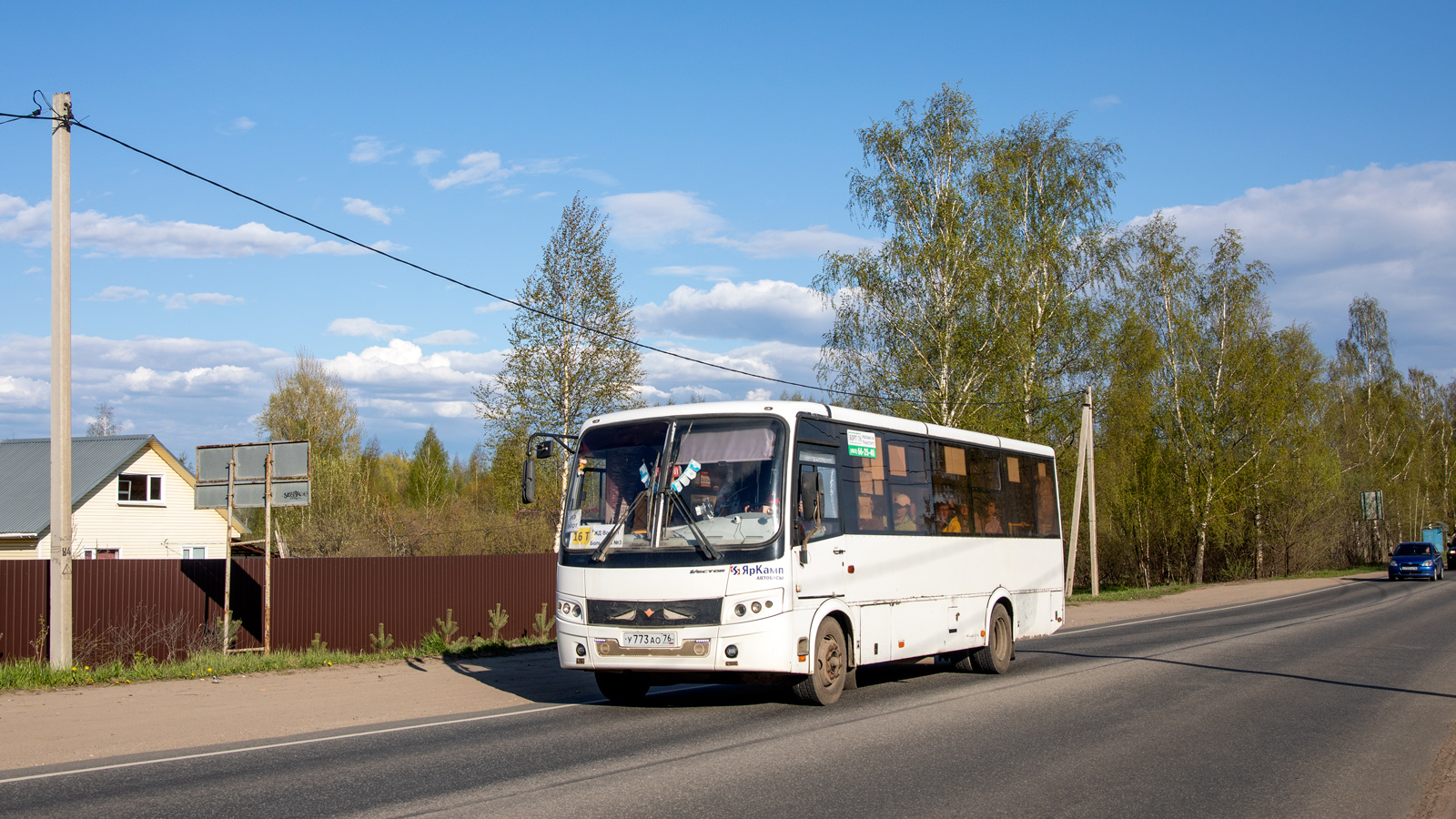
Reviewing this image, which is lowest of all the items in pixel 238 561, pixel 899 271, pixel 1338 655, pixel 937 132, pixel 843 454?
pixel 1338 655

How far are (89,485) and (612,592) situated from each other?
34295 mm

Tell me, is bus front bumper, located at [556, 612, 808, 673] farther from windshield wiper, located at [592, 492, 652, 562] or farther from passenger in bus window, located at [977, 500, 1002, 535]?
passenger in bus window, located at [977, 500, 1002, 535]

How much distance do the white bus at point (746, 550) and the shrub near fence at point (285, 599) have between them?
342 inches

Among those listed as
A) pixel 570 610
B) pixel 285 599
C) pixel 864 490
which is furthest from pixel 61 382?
pixel 864 490

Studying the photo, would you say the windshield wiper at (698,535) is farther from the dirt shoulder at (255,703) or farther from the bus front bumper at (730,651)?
the dirt shoulder at (255,703)

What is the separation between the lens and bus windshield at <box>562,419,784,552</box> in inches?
416

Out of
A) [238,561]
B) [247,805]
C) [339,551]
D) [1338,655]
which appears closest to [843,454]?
[247,805]

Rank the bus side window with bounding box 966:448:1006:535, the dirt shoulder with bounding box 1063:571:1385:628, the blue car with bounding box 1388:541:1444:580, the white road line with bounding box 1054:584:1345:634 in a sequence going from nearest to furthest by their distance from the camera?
the bus side window with bounding box 966:448:1006:535 → the white road line with bounding box 1054:584:1345:634 → the dirt shoulder with bounding box 1063:571:1385:628 → the blue car with bounding box 1388:541:1444:580

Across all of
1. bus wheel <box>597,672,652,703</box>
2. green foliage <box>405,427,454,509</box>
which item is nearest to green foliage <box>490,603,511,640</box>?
bus wheel <box>597,672,652,703</box>

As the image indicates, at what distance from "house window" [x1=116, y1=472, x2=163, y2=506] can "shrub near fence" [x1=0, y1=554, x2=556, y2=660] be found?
2371cm

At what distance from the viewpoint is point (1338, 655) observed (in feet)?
53.7

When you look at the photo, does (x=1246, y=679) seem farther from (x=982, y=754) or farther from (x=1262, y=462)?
(x=1262, y=462)

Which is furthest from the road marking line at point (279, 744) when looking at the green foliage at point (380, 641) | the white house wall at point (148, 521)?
the white house wall at point (148, 521)

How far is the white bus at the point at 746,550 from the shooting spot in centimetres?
1033
